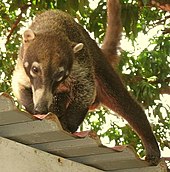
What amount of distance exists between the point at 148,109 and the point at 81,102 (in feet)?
5.07

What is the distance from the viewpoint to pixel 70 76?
458cm

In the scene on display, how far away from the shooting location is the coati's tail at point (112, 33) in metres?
4.98

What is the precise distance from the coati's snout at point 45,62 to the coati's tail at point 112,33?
0.65 metres

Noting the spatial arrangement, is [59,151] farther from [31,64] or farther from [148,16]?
[148,16]

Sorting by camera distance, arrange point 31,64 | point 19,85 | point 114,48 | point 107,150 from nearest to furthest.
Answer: point 107,150 < point 31,64 < point 19,85 < point 114,48

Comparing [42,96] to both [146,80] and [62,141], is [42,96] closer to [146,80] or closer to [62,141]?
[62,141]

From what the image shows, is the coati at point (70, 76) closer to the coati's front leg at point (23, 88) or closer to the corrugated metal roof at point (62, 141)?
the coati's front leg at point (23, 88)

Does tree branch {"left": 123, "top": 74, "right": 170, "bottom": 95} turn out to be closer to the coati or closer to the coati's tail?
the coati's tail

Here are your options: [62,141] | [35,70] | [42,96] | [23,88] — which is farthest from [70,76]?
[62,141]

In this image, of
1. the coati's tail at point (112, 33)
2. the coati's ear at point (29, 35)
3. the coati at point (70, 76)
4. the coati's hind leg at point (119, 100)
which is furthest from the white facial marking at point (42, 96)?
the coati's tail at point (112, 33)

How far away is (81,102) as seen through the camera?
4484 mm

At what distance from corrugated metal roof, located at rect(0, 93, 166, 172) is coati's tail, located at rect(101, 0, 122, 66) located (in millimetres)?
1798

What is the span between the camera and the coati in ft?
13.5

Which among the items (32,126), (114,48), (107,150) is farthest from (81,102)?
(32,126)
